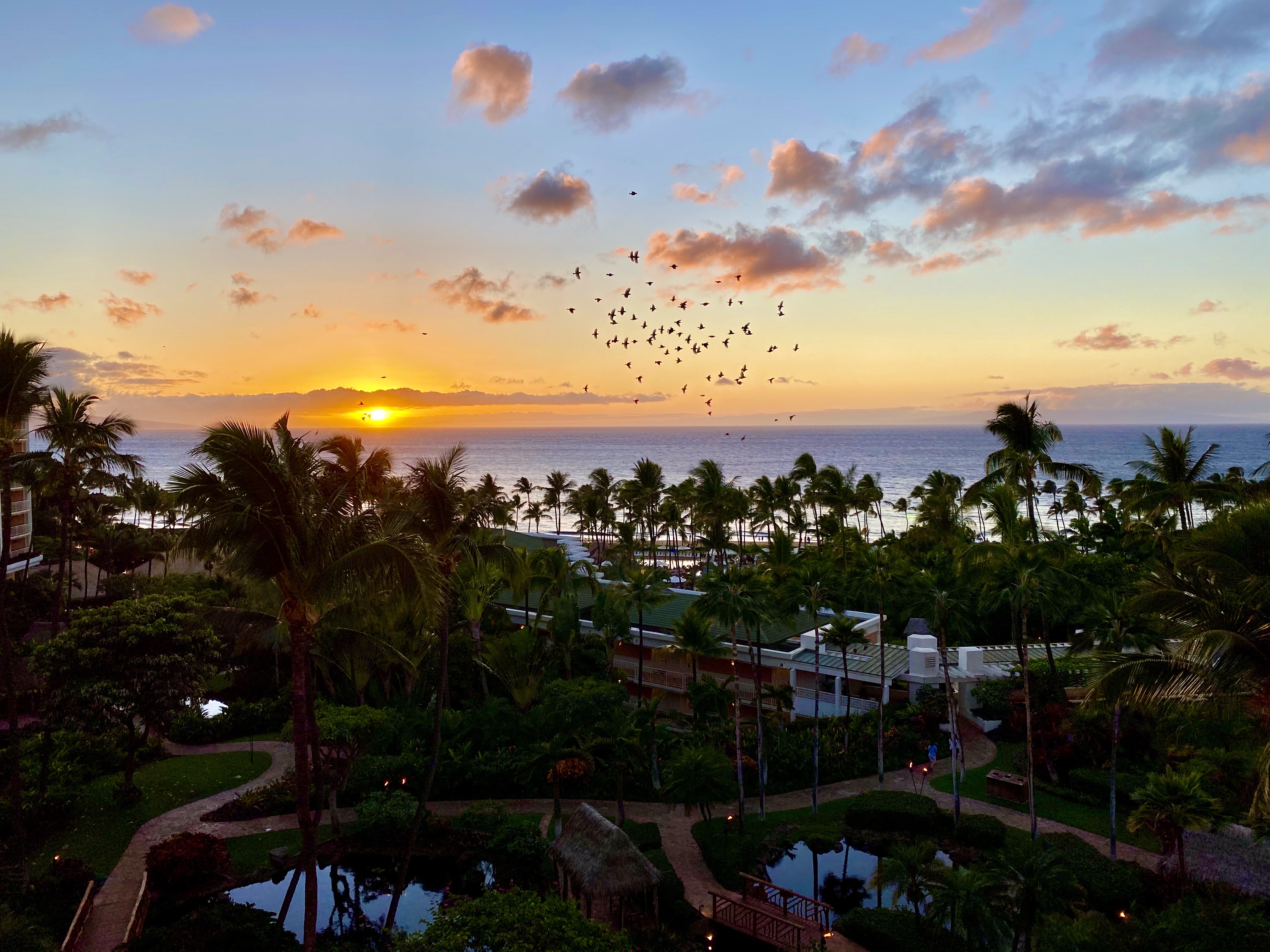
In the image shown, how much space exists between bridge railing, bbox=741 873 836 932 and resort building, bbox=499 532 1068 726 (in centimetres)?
1189

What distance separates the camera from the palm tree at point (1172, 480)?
41219 mm

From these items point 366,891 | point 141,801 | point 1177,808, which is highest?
point 1177,808

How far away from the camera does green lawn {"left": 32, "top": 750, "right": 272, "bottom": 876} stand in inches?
890

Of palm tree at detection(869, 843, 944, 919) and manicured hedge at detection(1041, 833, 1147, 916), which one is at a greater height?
palm tree at detection(869, 843, 944, 919)

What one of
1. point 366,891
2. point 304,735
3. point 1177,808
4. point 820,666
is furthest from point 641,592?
point 1177,808

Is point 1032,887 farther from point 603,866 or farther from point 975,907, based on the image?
point 603,866

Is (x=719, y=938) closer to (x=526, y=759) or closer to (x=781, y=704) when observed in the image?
(x=526, y=759)

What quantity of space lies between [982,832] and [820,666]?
38.2 ft

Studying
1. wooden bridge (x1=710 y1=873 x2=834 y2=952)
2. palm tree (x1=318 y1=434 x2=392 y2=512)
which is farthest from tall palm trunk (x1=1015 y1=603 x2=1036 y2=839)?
A: palm tree (x1=318 y1=434 x2=392 y2=512)

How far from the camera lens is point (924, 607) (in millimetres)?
26719

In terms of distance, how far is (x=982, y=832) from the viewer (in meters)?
24.3

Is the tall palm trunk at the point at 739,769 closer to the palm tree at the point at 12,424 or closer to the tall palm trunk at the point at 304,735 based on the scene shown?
the tall palm trunk at the point at 304,735

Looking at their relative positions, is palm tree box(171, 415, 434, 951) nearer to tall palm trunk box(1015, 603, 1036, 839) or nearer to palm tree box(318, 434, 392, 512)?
palm tree box(318, 434, 392, 512)

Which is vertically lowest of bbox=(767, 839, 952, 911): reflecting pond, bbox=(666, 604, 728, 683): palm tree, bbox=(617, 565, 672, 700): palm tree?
bbox=(767, 839, 952, 911): reflecting pond
